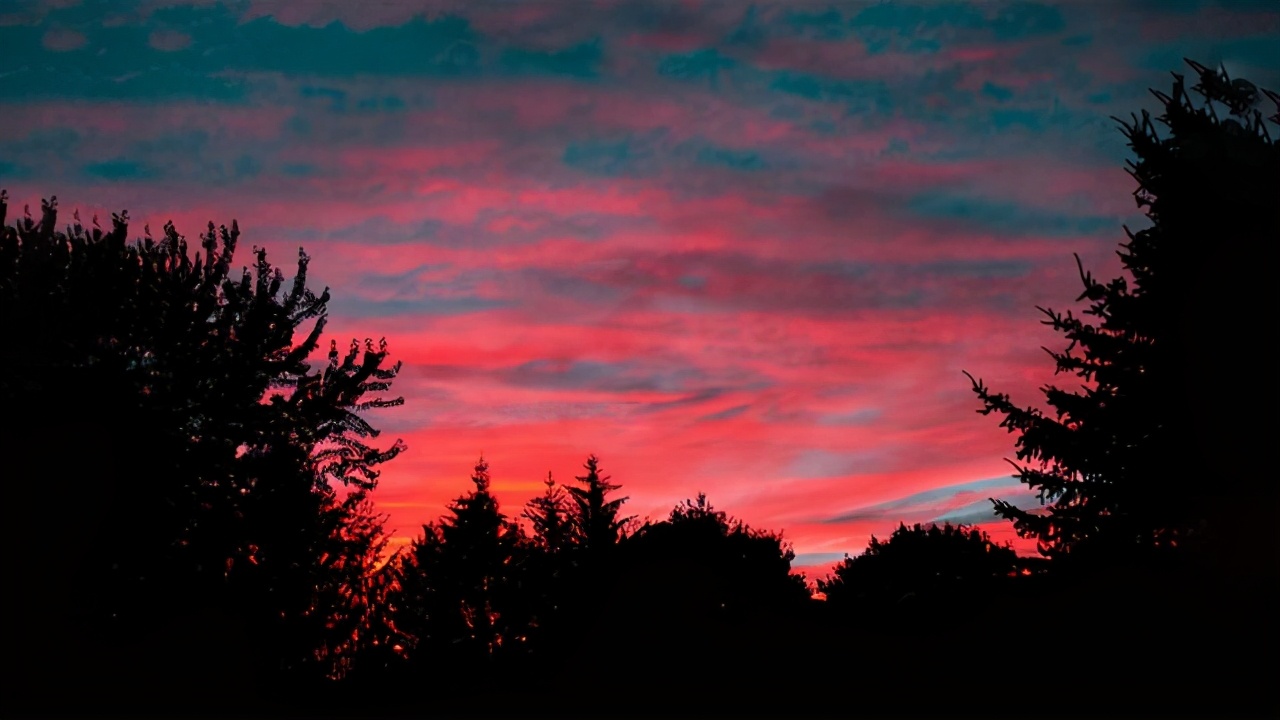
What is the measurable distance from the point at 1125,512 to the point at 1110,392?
3.40m

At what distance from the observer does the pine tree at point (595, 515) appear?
2239 inches

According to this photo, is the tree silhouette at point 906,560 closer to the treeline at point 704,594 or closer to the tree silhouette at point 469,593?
the tree silhouette at point 469,593

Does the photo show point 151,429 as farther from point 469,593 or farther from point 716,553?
point 716,553

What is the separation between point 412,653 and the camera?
49062mm

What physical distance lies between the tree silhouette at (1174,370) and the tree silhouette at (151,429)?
19868mm

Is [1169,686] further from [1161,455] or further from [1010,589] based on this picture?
Answer: [1161,455]

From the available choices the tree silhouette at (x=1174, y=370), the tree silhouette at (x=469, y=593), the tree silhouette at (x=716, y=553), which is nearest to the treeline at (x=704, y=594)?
the tree silhouette at (x=1174, y=370)

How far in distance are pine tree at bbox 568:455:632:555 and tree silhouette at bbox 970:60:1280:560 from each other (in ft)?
119

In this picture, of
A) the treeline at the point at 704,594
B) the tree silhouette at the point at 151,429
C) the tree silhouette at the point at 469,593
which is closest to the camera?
the treeline at the point at 704,594

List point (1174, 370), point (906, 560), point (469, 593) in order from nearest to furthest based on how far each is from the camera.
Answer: point (1174, 370) → point (469, 593) → point (906, 560)

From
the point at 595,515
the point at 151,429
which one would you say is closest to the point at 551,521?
the point at 595,515

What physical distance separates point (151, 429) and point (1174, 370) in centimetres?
2540

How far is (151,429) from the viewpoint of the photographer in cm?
2284

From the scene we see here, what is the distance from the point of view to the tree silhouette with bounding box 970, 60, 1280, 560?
19781 millimetres
